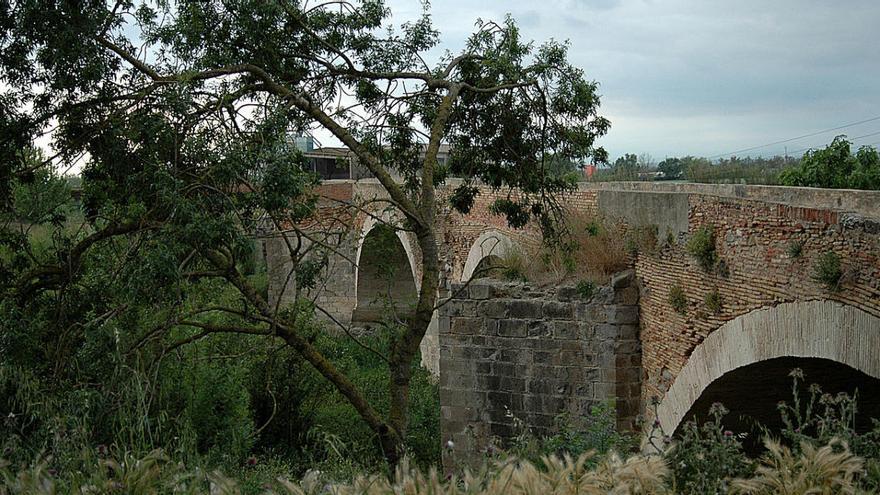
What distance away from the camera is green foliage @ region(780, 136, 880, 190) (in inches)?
556

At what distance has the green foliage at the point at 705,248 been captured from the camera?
726 centimetres

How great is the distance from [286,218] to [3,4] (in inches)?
90.7

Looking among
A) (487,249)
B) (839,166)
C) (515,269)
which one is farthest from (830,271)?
(839,166)

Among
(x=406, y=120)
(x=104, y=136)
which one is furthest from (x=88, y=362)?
(x=406, y=120)

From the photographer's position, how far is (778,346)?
6.38 meters

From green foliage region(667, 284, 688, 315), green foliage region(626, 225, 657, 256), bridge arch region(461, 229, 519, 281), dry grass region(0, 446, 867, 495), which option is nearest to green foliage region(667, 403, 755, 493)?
dry grass region(0, 446, 867, 495)

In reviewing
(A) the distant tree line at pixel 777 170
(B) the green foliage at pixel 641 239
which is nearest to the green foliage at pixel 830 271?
(B) the green foliage at pixel 641 239

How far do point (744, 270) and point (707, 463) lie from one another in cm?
325

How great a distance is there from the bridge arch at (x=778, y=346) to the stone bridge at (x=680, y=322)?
0.01 meters

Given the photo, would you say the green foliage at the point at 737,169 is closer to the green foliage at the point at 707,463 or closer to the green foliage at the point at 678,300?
the green foliage at the point at 678,300

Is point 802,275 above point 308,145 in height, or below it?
below

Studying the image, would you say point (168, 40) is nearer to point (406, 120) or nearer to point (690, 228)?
point (406, 120)

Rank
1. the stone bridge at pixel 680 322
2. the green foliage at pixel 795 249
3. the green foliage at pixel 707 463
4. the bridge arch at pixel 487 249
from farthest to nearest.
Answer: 1. the bridge arch at pixel 487 249
2. the green foliage at pixel 795 249
3. the stone bridge at pixel 680 322
4. the green foliage at pixel 707 463

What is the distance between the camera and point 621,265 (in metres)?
8.85
